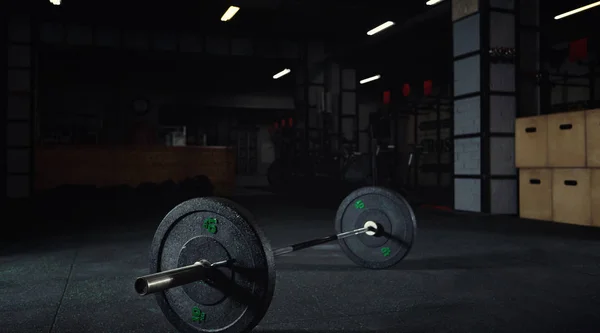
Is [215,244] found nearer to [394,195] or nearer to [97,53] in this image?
[394,195]

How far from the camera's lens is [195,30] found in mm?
10781

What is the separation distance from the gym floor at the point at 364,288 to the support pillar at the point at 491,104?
5.72ft

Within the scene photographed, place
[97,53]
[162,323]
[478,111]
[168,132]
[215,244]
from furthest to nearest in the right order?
[168,132] → [97,53] → [478,111] → [162,323] → [215,244]

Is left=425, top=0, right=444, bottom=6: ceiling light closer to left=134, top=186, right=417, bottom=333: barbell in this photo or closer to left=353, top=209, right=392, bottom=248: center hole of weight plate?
left=353, top=209, right=392, bottom=248: center hole of weight plate

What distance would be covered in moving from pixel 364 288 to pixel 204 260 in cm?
111

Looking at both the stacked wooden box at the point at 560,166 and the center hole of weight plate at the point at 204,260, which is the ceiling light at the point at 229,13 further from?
the center hole of weight plate at the point at 204,260

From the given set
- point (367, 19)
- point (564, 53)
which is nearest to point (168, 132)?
point (367, 19)

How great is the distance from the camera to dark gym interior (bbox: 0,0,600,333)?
71.8 inches

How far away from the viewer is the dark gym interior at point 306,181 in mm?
1825

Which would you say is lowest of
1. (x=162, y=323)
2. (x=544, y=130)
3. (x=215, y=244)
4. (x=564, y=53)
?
→ (x=162, y=323)

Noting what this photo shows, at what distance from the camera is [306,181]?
997 cm

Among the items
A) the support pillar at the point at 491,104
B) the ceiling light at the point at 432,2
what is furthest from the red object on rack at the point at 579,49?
the ceiling light at the point at 432,2

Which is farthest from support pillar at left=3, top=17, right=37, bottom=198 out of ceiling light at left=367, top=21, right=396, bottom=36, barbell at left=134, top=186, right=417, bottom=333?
barbell at left=134, top=186, right=417, bottom=333

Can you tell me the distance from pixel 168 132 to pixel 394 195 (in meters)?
15.9
